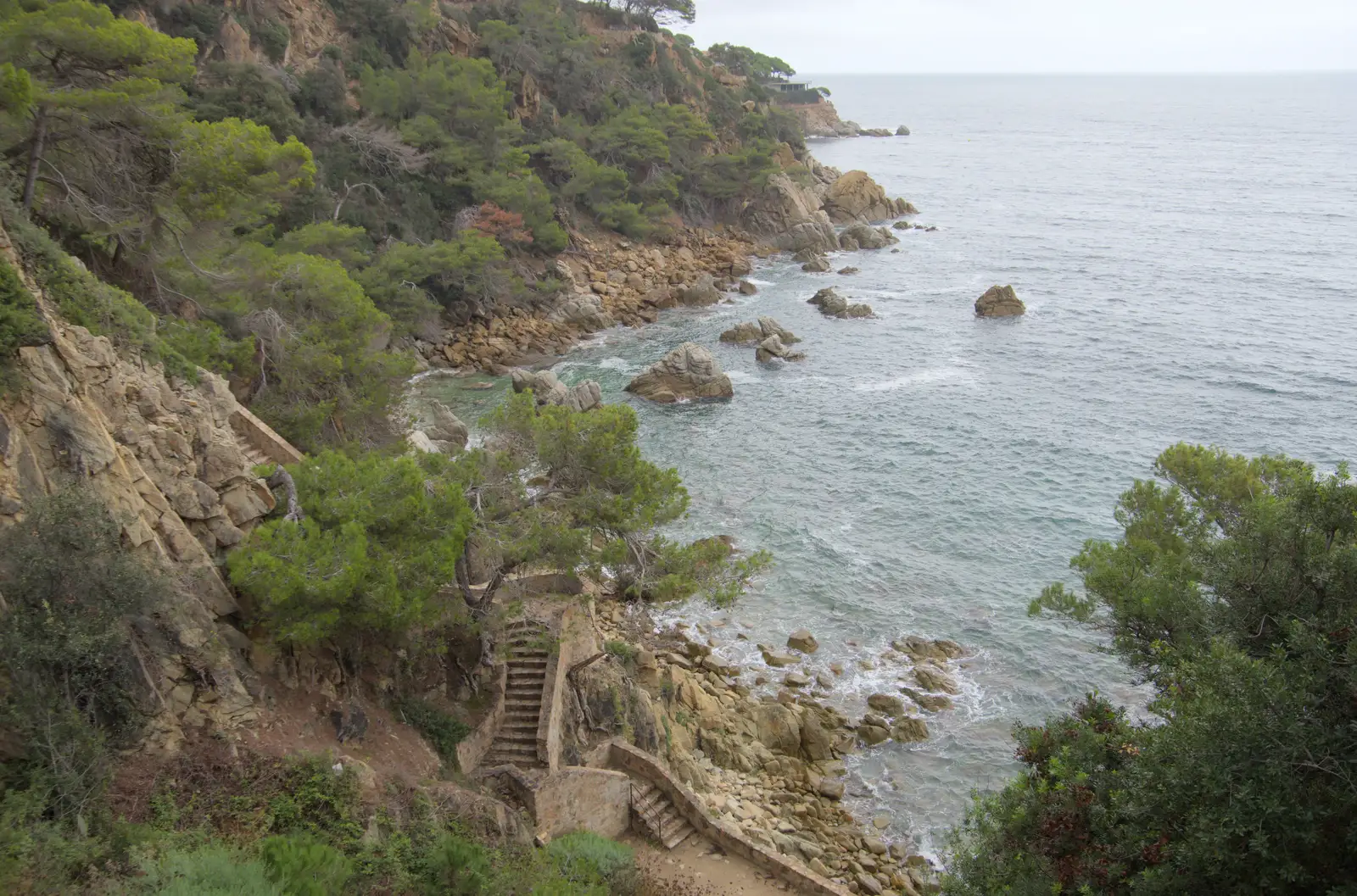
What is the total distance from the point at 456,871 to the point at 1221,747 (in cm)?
885

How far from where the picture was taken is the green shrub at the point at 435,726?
50.8 ft

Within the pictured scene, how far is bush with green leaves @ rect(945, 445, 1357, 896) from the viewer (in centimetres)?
853

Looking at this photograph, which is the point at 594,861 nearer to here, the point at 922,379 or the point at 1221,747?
the point at 1221,747

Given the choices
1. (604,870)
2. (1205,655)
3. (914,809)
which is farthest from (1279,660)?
(914,809)

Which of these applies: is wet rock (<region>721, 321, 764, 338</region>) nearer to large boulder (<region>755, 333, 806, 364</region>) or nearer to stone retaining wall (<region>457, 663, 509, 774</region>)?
large boulder (<region>755, 333, 806, 364</region>)

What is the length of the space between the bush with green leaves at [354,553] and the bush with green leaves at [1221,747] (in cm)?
943

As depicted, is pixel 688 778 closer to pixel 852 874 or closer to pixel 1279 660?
pixel 852 874

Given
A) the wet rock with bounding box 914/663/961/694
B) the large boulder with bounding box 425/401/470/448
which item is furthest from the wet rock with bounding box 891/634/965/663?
the large boulder with bounding box 425/401/470/448

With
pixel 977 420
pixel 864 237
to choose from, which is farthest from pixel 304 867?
pixel 864 237

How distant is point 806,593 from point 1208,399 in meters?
25.2

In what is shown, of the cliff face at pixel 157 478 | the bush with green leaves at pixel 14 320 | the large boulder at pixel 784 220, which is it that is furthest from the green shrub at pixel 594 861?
the large boulder at pixel 784 220

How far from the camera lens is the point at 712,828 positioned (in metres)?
16.2

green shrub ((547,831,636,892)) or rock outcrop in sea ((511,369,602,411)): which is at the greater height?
rock outcrop in sea ((511,369,602,411))

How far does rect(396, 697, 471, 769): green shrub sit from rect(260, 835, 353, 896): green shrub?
524 cm
